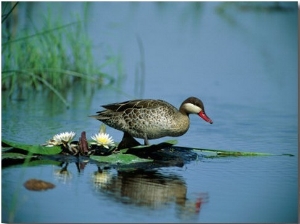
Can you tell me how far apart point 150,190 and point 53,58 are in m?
4.85

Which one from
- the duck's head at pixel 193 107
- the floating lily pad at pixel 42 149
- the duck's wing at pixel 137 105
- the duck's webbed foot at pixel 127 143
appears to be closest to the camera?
the floating lily pad at pixel 42 149

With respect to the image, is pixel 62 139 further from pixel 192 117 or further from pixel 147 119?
pixel 192 117

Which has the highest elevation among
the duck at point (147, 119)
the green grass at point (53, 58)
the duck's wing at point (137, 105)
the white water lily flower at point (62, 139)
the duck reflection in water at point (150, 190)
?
the green grass at point (53, 58)

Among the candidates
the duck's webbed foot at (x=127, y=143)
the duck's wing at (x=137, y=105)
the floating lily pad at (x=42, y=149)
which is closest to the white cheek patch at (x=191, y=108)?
the duck's wing at (x=137, y=105)

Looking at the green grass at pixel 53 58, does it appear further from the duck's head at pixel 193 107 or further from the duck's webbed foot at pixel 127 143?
the duck's webbed foot at pixel 127 143

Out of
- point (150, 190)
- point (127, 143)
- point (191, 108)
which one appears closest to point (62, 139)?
point (127, 143)

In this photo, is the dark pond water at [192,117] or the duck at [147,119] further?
the duck at [147,119]

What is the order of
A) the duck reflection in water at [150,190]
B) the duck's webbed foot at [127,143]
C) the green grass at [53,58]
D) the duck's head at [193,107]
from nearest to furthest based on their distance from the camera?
the duck reflection in water at [150,190], the duck's webbed foot at [127,143], the duck's head at [193,107], the green grass at [53,58]

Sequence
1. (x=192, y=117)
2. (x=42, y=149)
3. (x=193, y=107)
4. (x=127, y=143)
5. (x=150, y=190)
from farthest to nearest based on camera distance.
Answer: (x=192, y=117) < (x=193, y=107) < (x=127, y=143) < (x=42, y=149) < (x=150, y=190)

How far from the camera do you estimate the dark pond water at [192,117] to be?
22.8 feet

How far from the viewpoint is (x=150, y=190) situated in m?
7.33

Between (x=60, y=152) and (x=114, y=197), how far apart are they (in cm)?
140

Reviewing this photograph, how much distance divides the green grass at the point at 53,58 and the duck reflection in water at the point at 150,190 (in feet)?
12.8

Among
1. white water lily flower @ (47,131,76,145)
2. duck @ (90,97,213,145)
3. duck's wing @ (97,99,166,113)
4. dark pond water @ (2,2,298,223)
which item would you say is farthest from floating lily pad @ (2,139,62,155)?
duck's wing @ (97,99,166,113)
